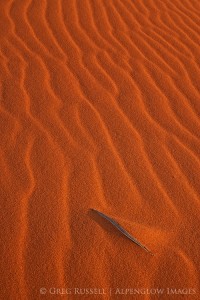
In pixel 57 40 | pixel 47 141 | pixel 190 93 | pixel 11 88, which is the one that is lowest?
pixel 47 141

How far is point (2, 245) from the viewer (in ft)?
5.29

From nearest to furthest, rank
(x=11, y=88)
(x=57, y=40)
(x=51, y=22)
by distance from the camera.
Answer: (x=11, y=88) < (x=57, y=40) < (x=51, y=22)

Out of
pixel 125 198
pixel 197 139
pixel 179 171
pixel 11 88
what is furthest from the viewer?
pixel 11 88

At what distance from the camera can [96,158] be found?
2105 mm

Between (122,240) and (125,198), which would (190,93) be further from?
(122,240)

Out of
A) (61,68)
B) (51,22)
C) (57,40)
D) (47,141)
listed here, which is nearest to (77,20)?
(51,22)

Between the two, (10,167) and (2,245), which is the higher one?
(10,167)

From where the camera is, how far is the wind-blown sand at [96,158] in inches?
61.4

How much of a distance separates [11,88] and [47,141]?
740 millimetres

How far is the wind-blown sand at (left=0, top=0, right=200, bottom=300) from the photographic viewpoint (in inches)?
61.4

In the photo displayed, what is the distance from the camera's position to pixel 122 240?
1668 millimetres

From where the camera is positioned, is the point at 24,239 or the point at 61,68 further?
the point at 61,68

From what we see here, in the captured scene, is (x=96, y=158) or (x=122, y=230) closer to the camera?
(x=122, y=230)

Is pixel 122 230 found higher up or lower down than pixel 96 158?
lower down
